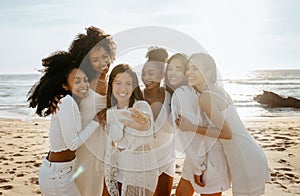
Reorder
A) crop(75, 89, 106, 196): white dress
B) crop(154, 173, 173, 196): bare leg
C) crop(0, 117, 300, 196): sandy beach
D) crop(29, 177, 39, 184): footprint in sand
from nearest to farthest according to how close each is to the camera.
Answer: crop(75, 89, 106, 196): white dress, crop(154, 173, 173, 196): bare leg, crop(0, 117, 300, 196): sandy beach, crop(29, 177, 39, 184): footprint in sand

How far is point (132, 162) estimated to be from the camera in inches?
109

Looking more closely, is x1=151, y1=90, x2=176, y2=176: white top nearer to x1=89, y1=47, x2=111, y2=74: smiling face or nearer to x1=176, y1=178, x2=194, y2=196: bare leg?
x1=176, y1=178, x2=194, y2=196: bare leg

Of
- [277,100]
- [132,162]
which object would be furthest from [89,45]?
[277,100]

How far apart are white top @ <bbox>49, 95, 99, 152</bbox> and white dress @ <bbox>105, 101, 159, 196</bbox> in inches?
7.7

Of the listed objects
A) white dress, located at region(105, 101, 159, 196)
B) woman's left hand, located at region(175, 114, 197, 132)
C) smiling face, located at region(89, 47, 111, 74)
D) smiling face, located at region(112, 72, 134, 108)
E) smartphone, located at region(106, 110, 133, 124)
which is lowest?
white dress, located at region(105, 101, 159, 196)

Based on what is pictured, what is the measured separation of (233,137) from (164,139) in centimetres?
57

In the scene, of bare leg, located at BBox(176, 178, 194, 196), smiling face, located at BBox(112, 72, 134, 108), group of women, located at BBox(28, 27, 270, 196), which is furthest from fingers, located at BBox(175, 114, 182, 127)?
bare leg, located at BBox(176, 178, 194, 196)

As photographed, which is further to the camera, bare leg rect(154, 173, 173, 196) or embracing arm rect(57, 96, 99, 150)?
bare leg rect(154, 173, 173, 196)

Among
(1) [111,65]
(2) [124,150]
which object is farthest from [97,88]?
(2) [124,150]

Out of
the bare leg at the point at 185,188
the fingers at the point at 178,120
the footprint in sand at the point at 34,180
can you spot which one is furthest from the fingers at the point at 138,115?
the footprint in sand at the point at 34,180

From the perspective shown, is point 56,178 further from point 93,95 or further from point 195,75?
point 195,75

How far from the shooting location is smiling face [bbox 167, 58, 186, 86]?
A: 3.05m

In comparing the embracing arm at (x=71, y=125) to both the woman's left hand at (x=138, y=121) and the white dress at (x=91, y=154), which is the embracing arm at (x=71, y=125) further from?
the woman's left hand at (x=138, y=121)

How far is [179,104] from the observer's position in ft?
9.33
